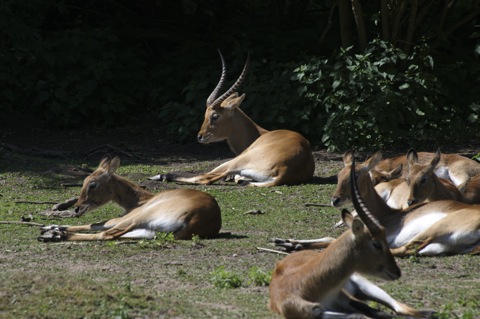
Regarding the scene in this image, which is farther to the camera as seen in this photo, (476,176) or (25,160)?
(25,160)

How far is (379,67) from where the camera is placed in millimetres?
15156

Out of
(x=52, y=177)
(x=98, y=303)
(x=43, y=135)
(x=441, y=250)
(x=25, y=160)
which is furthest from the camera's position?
(x=43, y=135)

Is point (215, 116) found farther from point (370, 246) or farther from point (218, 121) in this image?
point (370, 246)

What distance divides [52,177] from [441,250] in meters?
5.99

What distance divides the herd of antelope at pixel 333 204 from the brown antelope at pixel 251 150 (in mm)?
14

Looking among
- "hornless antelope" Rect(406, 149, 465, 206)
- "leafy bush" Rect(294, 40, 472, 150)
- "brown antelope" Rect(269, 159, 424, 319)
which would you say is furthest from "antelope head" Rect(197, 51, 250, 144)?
"brown antelope" Rect(269, 159, 424, 319)

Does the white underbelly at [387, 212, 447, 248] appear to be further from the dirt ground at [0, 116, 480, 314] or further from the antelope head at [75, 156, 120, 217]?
the dirt ground at [0, 116, 480, 314]

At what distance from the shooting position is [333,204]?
914cm

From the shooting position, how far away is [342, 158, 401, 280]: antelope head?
5.84 m

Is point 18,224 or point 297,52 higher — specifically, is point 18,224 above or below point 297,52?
below

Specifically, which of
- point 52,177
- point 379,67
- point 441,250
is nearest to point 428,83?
point 379,67

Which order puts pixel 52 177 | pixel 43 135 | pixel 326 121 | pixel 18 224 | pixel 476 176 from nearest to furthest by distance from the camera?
1. pixel 18 224
2. pixel 476 176
3. pixel 52 177
4. pixel 326 121
5. pixel 43 135

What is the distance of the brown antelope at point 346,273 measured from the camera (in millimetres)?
5828

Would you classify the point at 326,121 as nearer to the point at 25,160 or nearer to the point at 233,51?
A: the point at 233,51
